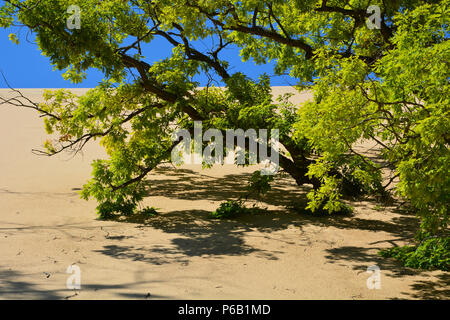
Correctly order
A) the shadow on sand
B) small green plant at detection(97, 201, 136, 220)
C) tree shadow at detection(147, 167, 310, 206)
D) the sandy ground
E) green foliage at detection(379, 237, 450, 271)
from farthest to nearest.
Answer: tree shadow at detection(147, 167, 310, 206)
small green plant at detection(97, 201, 136, 220)
the shadow on sand
green foliage at detection(379, 237, 450, 271)
the sandy ground

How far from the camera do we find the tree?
5.87 metres

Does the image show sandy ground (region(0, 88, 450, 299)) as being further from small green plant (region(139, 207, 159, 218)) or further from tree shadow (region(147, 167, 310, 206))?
small green plant (region(139, 207, 159, 218))

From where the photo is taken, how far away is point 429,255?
7.38 m

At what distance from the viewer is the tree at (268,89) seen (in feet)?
19.3

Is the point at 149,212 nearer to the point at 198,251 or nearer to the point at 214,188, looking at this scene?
the point at 198,251

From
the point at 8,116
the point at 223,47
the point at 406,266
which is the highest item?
the point at 8,116

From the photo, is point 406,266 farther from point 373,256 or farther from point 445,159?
point 445,159

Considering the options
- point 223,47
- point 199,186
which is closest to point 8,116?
point 199,186

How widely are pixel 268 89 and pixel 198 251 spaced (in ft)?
16.5

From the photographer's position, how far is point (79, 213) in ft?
36.4

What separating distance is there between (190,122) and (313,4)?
12.9ft

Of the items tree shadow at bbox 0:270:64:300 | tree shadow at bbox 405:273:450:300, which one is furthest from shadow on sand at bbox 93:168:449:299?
tree shadow at bbox 0:270:64:300

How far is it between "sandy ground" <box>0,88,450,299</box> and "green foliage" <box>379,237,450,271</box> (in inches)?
6.9

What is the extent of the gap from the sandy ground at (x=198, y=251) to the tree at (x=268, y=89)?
90cm
